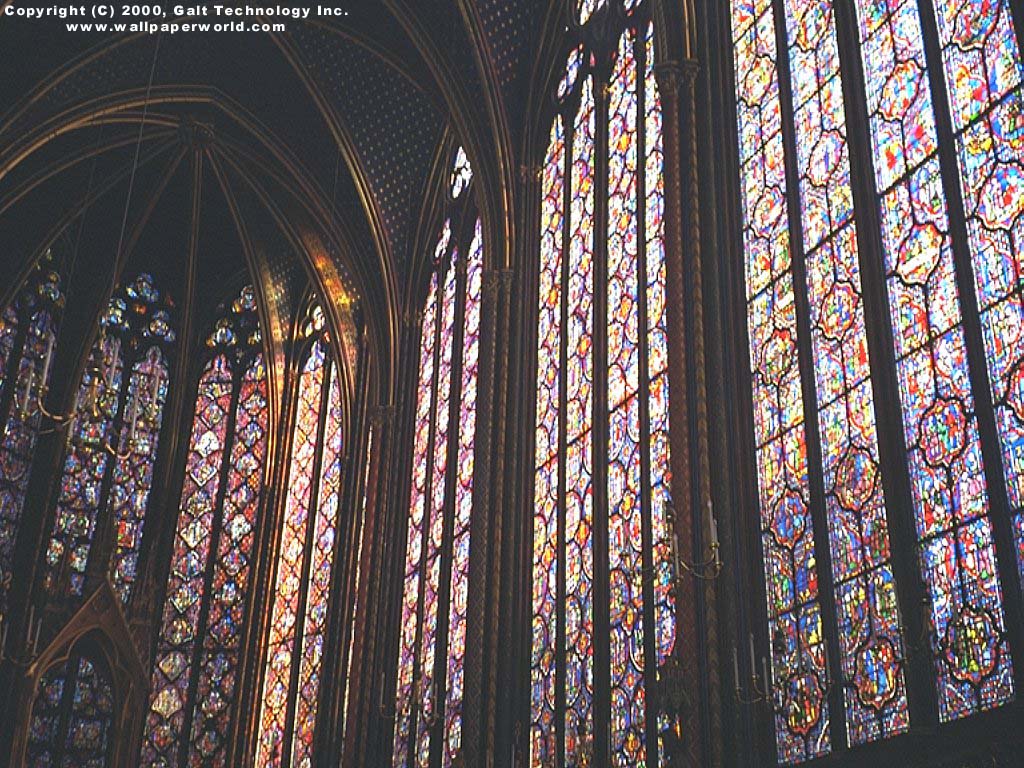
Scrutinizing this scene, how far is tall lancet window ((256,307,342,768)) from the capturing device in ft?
65.4

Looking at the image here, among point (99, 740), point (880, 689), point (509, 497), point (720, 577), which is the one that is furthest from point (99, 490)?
point (880, 689)

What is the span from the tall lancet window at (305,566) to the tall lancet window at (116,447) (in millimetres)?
2604

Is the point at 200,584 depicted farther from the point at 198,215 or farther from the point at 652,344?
the point at 652,344

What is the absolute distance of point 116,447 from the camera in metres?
23.0

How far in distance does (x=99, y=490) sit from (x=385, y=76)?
892cm

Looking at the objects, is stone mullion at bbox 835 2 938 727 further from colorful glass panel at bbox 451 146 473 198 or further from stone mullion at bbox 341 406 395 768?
stone mullion at bbox 341 406 395 768

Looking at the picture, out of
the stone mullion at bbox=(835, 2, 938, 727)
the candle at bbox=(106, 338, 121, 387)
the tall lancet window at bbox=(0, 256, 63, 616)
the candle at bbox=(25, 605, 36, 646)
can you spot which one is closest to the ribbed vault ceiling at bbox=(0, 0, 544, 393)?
the tall lancet window at bbox=(0, 256, 63, 616)

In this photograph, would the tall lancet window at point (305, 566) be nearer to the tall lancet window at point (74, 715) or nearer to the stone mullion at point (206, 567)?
the stone mullion at point (206, 567)

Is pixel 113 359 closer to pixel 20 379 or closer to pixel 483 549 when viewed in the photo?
pixel 20 379

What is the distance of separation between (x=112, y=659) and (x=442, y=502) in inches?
268

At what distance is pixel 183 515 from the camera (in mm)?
22797

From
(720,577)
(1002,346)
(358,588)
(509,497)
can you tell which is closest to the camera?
(1002,346)

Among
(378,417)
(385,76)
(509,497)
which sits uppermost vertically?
(385,76)

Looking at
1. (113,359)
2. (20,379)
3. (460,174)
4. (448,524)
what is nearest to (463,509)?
(448,524)
